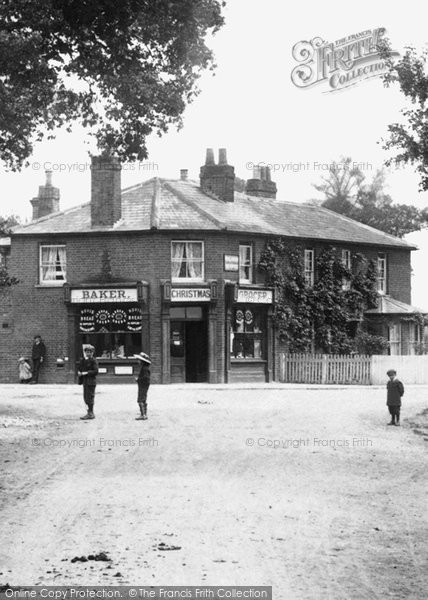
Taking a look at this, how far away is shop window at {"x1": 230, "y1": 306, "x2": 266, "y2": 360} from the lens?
36188mm

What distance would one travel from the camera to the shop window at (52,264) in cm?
3653

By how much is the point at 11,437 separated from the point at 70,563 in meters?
10.2

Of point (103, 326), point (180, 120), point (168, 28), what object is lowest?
point (103, 326)

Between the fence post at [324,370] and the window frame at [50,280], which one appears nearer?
the fence post at [324,370]

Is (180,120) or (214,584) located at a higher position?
(180,120)

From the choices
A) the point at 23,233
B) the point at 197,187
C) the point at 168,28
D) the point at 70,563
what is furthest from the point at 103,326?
the point at 70,563

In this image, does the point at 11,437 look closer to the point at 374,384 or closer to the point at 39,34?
the point at 39,34

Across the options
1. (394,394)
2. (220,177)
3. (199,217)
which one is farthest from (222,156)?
(394,394)

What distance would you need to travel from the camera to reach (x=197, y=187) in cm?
4059

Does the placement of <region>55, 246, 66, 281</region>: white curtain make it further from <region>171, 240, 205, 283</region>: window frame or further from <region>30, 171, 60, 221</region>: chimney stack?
<region>30, 171, 60, 221</region>: chimney stack

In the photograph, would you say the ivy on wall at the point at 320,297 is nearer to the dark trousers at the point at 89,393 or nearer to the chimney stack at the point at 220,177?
the chimney stack at the point at 220,177

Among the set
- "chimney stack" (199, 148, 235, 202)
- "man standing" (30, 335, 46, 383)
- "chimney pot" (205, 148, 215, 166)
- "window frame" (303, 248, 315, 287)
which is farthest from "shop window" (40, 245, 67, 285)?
"window frame" (303, 248, 315, 287)

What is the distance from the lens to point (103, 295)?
1384 inches

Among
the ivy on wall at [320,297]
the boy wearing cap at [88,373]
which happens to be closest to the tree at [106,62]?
the boy wearing cap at [88,373]
